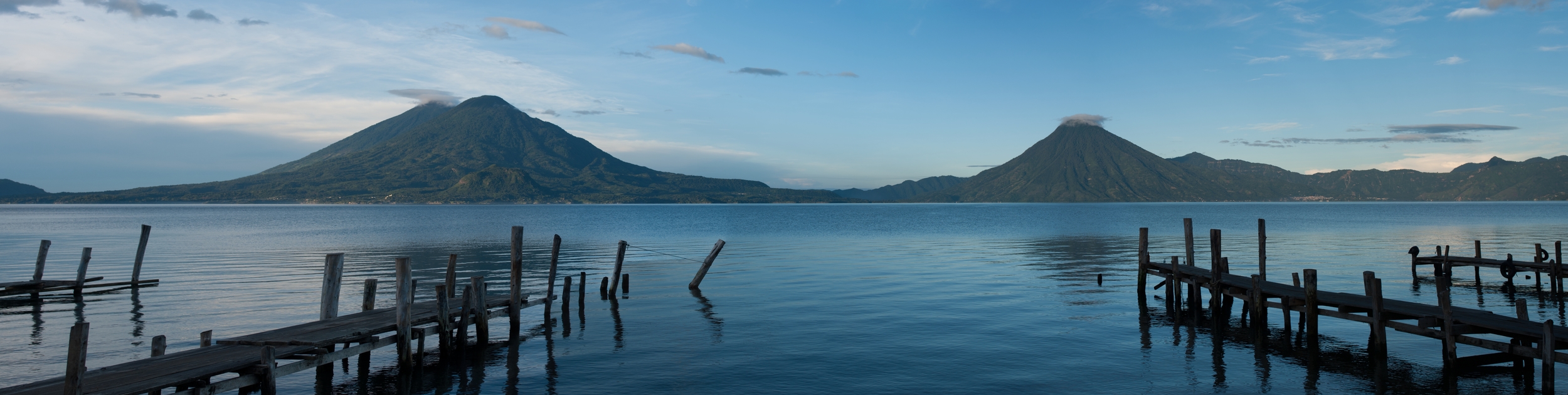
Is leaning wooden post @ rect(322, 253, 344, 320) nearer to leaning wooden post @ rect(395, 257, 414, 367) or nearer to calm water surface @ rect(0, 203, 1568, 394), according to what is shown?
calm water surface @ rect(0, 203, 1568, 394)

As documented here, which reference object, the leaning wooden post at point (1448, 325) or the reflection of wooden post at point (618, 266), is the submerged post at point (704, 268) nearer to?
the reflection of wooden post at point (618, 266)

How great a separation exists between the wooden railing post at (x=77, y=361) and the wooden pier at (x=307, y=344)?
0.4 inches

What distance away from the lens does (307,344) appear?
44.2ft

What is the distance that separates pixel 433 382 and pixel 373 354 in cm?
328

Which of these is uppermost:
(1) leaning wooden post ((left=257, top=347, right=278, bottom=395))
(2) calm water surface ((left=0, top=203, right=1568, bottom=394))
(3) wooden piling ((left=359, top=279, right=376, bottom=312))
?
(3) wooden piling ((left=359, top=279, right=376, bottom=312))

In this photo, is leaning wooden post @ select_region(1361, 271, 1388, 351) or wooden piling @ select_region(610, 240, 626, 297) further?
wooden piling @ select_region(610, 240, 626, 297)

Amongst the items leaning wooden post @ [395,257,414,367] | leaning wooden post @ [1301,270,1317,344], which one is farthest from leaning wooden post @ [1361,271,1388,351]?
leaning wooden post @ [395,257,414,367]

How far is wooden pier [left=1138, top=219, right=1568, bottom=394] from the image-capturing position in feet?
45.4

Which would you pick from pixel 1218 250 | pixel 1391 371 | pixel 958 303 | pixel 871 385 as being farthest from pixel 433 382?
pixel 1218 250

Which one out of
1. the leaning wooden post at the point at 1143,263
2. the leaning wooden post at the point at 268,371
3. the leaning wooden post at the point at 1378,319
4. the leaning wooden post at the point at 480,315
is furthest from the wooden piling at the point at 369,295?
the leaning wooden post at the point at 1143,263

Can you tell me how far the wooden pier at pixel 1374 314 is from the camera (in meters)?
13.8

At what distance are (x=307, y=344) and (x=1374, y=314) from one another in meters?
20.8

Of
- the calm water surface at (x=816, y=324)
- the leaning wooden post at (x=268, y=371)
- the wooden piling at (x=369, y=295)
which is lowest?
the calm water surface at (x=816, y=324)

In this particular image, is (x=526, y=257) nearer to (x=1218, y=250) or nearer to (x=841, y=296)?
(x=841, y=296)
